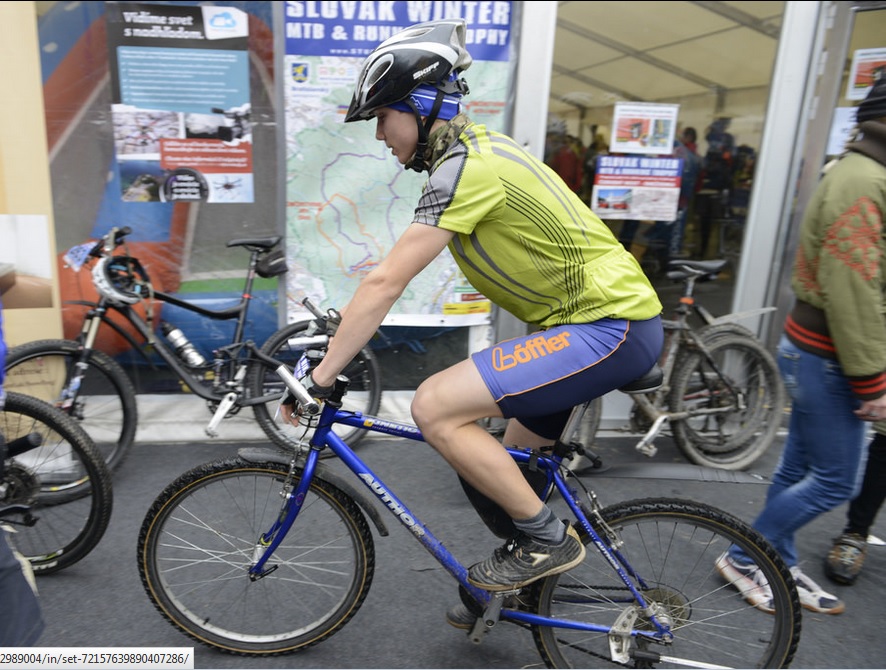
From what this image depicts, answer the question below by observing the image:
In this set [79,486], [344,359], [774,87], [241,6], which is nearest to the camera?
[344,359]

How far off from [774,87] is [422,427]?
392 centimetres

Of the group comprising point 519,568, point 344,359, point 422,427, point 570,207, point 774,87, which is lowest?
point 519,568

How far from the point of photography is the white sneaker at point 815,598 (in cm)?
298

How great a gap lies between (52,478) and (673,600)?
290 centimetres

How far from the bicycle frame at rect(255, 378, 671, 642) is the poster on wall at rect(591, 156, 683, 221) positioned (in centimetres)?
271

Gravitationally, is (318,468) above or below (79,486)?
above

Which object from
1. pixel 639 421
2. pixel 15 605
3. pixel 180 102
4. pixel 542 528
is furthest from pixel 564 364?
pixel 180 102

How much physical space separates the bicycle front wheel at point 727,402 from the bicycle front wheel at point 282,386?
6.34ft

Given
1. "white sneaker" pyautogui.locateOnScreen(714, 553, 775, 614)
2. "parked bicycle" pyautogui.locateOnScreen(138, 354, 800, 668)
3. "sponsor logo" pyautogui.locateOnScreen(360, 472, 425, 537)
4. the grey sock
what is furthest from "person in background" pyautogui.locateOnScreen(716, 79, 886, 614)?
"sponsor logo" pyautogui.locateOnScreen(360, 472, 425, 537)

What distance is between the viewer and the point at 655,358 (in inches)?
89.8

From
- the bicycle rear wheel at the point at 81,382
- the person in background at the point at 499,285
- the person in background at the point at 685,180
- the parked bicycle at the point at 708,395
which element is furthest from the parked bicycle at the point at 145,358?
the person in background at the point at 685,180

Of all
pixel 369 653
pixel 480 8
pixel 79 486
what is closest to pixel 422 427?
pixel 369 653

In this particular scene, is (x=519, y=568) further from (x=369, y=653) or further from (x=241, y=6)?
(x=241, y=6)

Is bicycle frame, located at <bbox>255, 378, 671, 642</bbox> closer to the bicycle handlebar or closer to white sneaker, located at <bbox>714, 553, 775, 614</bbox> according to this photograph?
white sneaker, located at <bbox>714, 553, 775, 614</bbox>
